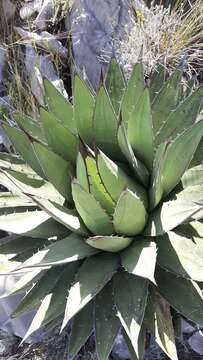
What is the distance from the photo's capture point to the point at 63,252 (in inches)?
63.9

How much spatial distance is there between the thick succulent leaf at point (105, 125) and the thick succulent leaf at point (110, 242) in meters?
0.32

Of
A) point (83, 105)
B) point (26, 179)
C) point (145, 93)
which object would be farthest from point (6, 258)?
point (145, 93)

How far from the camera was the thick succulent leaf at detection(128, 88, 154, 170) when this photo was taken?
1.61 metres

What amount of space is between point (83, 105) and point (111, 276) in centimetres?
56

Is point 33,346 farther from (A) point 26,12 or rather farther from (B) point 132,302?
(A) point 26,12

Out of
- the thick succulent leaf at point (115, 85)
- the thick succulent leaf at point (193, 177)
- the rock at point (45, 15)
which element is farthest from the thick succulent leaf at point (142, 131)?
the rock at point (45, 15)

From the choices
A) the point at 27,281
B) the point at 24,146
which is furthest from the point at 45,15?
the point at 27,281

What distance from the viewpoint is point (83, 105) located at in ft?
5.72

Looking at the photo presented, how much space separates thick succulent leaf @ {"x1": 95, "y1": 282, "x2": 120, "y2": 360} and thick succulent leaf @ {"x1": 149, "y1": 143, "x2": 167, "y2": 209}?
0.33m

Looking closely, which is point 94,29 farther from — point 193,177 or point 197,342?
point 197,342

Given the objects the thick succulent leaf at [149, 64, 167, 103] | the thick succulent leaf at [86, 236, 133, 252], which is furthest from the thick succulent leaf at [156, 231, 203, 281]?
the thick succulent leaf at [149, 64, 167, 103]

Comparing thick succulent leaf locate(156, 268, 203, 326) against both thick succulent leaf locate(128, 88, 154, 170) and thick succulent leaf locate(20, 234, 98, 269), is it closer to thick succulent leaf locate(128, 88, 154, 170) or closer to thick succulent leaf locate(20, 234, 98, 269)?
thick succulent leaf locate(20, 234, 98, 269)

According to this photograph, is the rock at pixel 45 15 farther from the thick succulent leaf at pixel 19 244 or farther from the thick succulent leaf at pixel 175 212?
the thick succulent leaf at pixel 175 212

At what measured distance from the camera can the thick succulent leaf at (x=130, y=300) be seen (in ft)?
5.03
